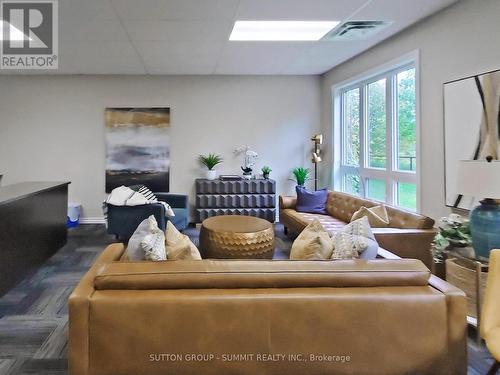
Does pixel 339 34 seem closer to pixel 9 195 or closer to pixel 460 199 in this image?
pixel 460 199

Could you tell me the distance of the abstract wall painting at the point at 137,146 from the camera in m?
6.14

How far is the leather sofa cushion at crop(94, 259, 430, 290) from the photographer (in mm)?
1657

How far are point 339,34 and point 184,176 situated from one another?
3.54 m

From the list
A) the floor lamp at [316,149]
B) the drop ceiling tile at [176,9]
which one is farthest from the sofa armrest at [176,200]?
the drop ceiling tile at [176,9]

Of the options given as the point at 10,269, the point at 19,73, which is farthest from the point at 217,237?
the point at 19,73

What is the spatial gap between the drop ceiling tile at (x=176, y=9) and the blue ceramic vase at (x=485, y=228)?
260 centimetres

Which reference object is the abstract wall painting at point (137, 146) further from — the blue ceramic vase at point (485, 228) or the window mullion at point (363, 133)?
the blue ceramic vase at point (485, 228)

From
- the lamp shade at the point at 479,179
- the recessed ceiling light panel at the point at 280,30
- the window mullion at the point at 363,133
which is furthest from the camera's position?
the window mullion at the point at 363,133

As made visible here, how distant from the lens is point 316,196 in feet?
17.0

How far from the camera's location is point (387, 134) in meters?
4.44

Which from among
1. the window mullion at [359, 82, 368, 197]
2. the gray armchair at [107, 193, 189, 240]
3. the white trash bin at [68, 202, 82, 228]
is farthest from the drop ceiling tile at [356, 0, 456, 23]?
the white trash bin at [68, 202, 82, 228]

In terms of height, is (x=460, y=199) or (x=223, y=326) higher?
(x=460, y=199)

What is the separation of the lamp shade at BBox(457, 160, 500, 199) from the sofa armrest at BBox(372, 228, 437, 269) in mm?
756

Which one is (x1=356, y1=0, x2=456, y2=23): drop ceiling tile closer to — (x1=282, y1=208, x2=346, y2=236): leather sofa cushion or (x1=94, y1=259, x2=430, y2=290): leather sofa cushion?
(x1=282, y1=208, x2=346, y2=236): leather sofa cushion
